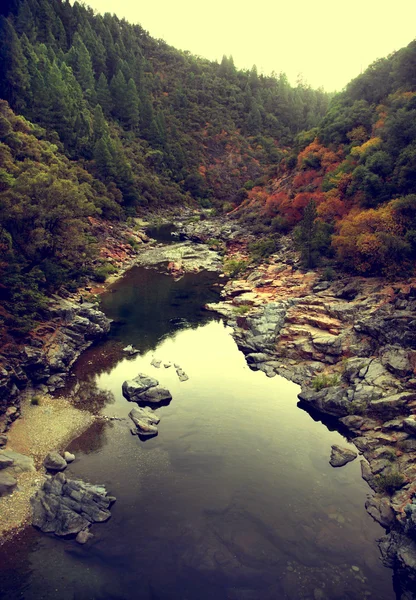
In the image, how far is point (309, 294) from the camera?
51.4 m

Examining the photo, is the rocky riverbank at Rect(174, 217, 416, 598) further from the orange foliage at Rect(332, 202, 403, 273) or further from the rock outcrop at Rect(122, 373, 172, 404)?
the rock outcrop at Rect(122, 373, 172, 404)

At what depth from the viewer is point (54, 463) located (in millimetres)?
25766

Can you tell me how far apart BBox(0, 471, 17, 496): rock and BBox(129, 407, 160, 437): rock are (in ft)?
30.0

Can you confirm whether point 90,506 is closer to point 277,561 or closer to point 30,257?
point 277,561

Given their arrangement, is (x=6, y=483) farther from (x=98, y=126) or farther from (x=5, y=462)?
(x=98, y=126)

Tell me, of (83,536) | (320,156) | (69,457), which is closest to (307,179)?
(320,156)

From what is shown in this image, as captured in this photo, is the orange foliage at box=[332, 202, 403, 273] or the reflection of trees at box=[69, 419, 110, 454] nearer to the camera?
the reflection of trees at box=[69, 419, 110, 454]

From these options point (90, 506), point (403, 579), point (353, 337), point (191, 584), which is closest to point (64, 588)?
point (90, 506)

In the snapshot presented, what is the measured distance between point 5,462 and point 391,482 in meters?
25.0

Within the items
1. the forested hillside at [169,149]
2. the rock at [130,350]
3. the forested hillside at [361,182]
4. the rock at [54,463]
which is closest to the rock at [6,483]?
the rock at [54,463]

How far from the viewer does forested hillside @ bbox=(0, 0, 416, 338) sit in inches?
1768

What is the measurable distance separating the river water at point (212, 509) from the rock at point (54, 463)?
0.61 m

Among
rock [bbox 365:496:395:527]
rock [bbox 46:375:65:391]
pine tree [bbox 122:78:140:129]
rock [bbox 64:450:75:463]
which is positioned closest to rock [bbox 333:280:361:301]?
rock [bbox 365:496:395:527]

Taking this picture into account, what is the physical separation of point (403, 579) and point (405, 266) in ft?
105
